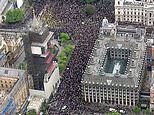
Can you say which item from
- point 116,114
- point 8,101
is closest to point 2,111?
point 8,101

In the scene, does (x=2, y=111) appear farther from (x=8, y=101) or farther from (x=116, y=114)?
(x=116, y=114)
